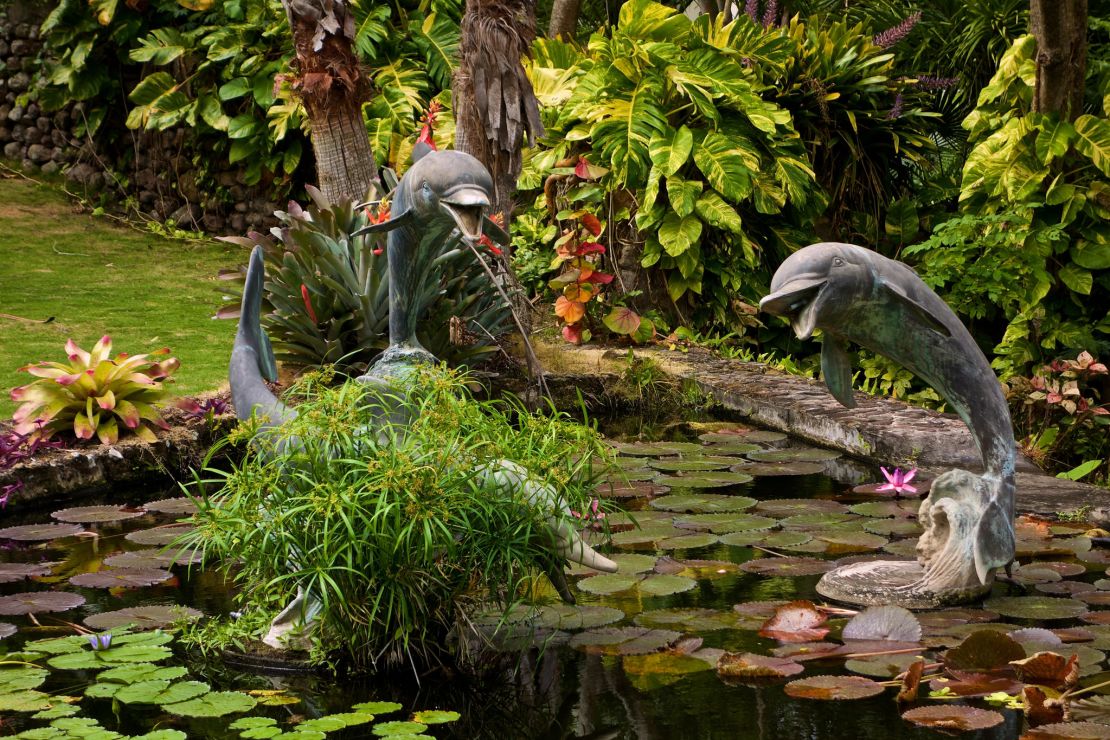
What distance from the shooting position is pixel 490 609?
3.52 m

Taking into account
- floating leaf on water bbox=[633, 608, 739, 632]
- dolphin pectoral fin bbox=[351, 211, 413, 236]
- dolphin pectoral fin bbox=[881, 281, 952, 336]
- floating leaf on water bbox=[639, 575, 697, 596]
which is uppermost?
dolphin pectoral fin bbox=[351, 211, 413, 236]

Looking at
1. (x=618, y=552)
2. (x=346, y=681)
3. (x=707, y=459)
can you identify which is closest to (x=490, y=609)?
(x=346, y=681)

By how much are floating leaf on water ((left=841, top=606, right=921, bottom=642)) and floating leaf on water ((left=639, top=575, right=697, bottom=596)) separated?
21.9 inches

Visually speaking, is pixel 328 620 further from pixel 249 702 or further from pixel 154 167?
pixel 154 167

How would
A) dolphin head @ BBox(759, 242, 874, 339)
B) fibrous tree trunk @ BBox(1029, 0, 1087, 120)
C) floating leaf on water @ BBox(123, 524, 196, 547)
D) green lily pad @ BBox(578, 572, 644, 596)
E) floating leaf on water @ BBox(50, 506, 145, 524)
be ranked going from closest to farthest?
dolphin head @ BBox(759, 242, 874, 339) < green lily pad @ BBox(578, 572, 644, 596) < floating leaf on water @ BBox(123, 524, 196, 547) < floating leaf on water @ BBox(50, 506, 145, 524) < fibrous tree trunk @ BBox(1029, 0, 1087, 120)

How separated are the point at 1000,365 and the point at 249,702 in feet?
20.1

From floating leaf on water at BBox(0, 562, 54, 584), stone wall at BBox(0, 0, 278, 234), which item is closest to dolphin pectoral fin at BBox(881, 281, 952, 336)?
floating leaf on water at BBox(0, 562, 54, 584)

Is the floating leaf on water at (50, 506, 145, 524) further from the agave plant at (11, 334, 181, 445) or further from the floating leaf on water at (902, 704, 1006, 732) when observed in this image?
the floating leaf on water at (902, 704, 1006, 732)

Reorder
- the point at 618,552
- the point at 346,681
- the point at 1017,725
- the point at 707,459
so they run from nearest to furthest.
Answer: the point at 1017,725 < the point at 346,681 < the point at 618,552 < the point at 707,459

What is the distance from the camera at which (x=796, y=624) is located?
11.1ft

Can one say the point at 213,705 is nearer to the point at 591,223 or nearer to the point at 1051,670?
the point at 1051,670

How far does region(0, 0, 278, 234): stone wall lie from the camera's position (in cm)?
1159

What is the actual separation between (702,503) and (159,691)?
Result: 230cm

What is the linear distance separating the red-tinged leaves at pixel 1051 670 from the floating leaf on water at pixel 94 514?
10.9ft
